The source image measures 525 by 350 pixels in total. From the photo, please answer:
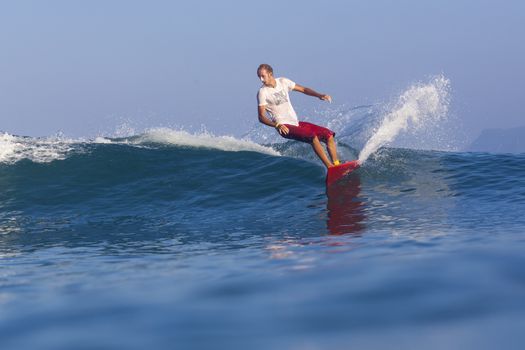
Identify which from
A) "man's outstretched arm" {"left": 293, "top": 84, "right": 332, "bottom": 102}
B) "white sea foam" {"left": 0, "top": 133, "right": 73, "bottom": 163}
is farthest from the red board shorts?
"white sea foam" {"left": 0, "top": 133, "right": 73, "bottom": 163}

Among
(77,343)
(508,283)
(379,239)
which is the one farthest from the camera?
(379,239)

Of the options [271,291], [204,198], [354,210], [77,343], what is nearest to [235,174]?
[204,198]

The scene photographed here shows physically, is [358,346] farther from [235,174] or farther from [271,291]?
[235,174]

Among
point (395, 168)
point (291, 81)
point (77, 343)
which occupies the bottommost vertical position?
point (77, 343)

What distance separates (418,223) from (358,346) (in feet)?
17.8

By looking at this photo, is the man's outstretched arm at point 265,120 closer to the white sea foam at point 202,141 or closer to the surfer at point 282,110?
the surfer at point 282,110

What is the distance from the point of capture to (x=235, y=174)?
13539 millimetres

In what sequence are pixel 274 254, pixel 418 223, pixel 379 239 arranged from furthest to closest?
1. pixel 418 223
2. pixel 379 239
3. pixel 274 254

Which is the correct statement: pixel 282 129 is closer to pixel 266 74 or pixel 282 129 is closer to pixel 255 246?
pixel 266 74

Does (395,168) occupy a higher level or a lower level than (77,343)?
higher

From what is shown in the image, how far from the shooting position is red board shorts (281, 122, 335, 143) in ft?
37.4

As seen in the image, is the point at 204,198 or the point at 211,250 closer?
the point at 211,250

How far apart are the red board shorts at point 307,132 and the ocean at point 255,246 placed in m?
0.99

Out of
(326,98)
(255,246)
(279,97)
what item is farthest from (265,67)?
(255,246)
